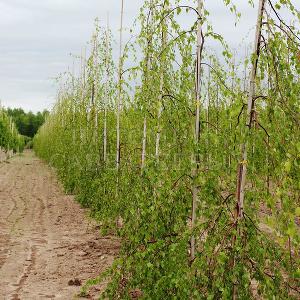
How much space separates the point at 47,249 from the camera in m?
8.14

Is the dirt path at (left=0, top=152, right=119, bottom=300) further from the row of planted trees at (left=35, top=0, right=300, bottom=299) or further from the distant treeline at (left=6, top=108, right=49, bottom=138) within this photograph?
the distant treeline at (left=6, top=108, right=49, bottom=138)

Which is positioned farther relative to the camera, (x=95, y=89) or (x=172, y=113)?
(x=95, y=89)

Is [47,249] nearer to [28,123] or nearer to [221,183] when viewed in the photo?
[221,183]

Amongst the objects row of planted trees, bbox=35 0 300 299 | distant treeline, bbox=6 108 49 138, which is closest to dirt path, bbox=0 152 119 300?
row of planted trees, bbox=35 0 300 299

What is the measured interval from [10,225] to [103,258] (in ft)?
12.2

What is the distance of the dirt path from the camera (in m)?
6.07

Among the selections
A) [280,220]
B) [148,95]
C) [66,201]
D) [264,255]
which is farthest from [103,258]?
[66,201]

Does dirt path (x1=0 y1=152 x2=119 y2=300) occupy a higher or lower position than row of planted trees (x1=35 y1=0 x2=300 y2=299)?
lower

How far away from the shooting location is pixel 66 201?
47.0 ft

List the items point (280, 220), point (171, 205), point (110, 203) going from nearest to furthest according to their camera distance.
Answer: point (280, 220), point (171, 205), point (110, 203)

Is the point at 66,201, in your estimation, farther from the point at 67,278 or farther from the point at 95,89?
the point at 67,278

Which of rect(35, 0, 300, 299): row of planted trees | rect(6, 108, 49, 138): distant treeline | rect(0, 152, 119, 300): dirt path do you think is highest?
rect(6, 108, 49, 138): distant treeline

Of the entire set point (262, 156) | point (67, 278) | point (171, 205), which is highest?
point (262, 156)

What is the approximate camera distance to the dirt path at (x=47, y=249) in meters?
6.07
